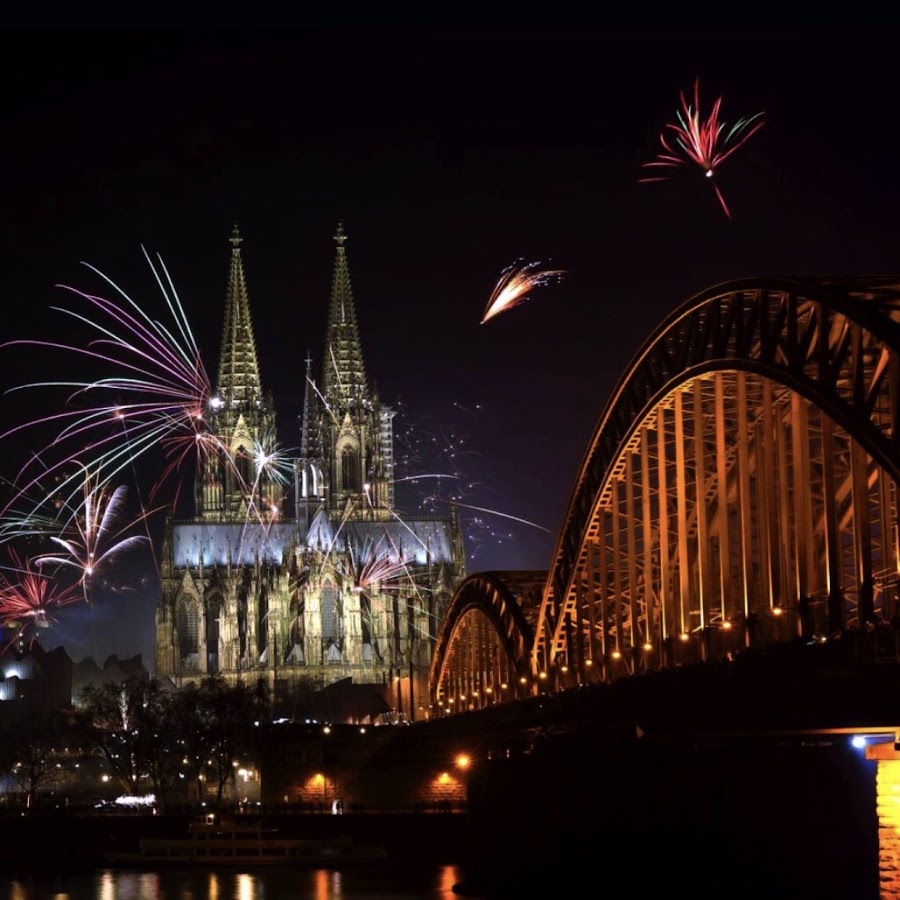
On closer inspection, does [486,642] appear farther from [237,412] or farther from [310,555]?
[237,412]

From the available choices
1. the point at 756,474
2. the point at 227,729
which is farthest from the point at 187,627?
the point at 756,474

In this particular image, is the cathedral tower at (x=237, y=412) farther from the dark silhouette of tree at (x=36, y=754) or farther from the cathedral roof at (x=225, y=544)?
the dark silhouette of tree at (x=36, y=754)

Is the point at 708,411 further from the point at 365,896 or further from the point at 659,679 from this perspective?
the point at 365,896

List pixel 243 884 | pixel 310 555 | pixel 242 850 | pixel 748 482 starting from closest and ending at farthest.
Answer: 1. pixel 748 482
2. pixel 243 884
3. pixel 242 850
4. pixel 310 555

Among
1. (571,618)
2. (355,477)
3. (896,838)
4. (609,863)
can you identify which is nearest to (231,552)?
(355,477)

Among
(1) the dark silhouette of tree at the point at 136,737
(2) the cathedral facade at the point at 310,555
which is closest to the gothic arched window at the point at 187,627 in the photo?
(2) the cathedral facade at the point at 310,555
